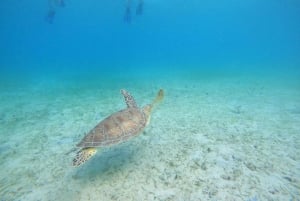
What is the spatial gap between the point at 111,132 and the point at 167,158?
170 centimetres

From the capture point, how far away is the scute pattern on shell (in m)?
3.48

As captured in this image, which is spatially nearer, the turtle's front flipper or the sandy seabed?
the turtle's front flipper

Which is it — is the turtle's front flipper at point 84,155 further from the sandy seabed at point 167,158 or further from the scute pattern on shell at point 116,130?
the sandy seabed at point 167,158

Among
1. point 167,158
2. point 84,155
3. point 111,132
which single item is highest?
point 111,132

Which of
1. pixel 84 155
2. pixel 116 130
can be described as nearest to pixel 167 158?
pixel 116 130

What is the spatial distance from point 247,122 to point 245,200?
13.1ft

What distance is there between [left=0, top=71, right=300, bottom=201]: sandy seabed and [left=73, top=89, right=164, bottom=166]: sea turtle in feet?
2.70

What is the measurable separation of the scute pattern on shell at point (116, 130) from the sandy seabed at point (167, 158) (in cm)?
94

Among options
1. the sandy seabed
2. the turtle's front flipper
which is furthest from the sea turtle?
the sandy seabed

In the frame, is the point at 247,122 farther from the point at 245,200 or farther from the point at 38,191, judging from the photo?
the point at 38,191

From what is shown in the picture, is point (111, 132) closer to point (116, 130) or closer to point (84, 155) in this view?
point (116, 130)

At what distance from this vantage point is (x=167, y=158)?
469cm

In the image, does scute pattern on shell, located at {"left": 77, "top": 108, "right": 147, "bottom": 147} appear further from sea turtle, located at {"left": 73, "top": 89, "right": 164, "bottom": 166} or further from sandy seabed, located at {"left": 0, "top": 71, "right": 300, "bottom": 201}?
sandy seabed, located at {"left": 0, "top": 71, "right": 300, "bottom": 201}

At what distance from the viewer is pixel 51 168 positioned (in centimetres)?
447
